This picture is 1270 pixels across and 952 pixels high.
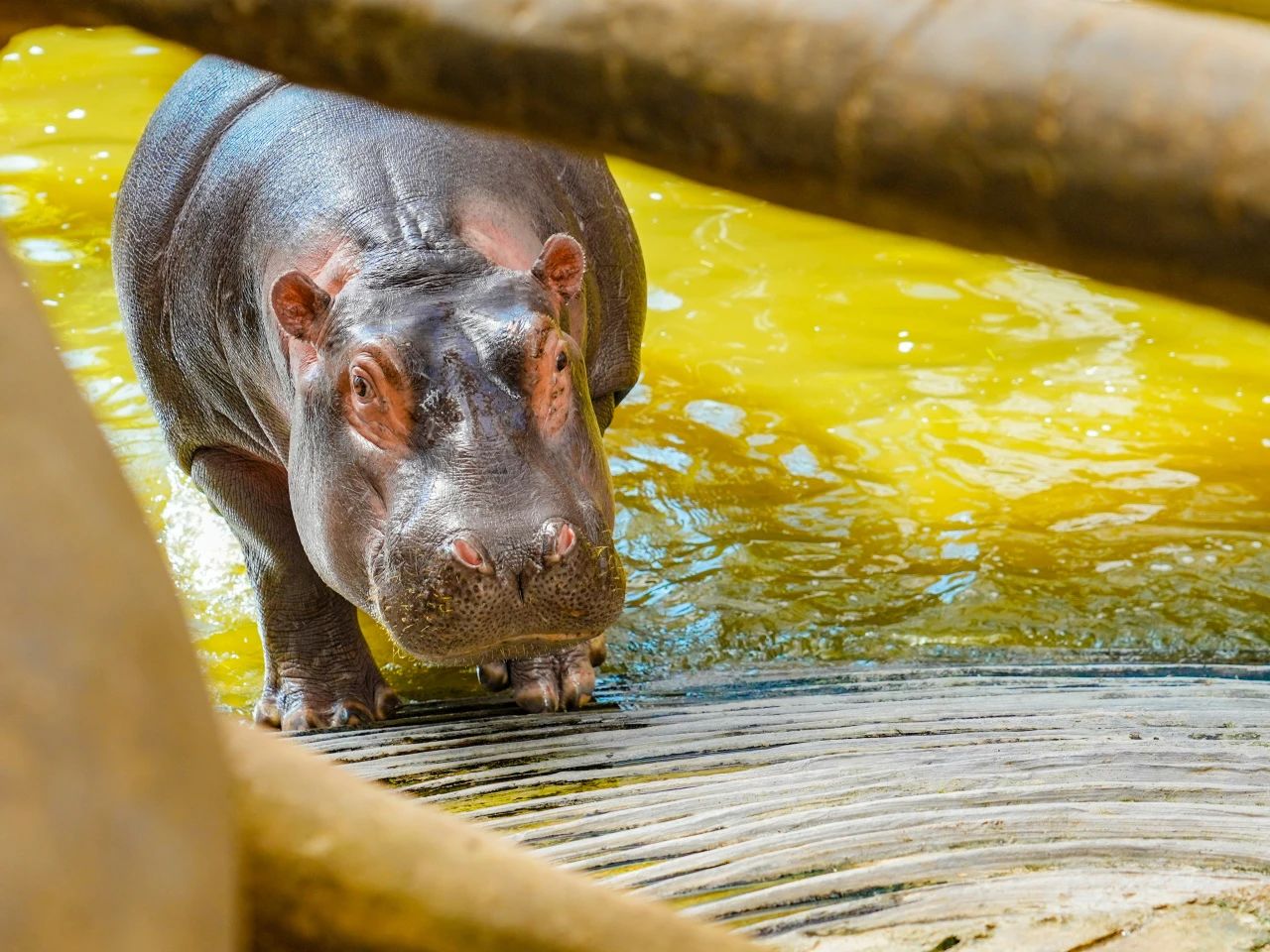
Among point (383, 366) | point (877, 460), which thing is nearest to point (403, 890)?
point (383, 366)

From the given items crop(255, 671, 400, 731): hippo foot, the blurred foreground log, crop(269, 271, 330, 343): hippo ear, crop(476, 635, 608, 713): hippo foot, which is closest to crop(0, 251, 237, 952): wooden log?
crop(269, 271, 330, 343): hippo ear

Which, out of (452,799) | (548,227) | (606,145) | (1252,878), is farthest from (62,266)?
(606,145)

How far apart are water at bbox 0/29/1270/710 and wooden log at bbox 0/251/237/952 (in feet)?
11.3

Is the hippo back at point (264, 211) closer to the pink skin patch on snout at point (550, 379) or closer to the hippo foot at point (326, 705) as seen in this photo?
the pink skin patch on snout at point (550, 379)

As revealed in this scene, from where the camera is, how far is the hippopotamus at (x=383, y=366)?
3.02m

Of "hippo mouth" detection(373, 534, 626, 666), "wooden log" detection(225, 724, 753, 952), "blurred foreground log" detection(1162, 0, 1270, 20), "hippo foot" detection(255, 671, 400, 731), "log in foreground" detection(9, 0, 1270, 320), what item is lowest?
"hippo foot" detection(255, 671, 400, 731)

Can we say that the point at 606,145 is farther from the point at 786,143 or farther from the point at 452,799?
the point at 452,799

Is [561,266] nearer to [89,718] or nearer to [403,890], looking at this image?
[403,890]

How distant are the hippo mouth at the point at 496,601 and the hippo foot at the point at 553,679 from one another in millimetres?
779

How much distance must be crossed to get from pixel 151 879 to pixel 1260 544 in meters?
4.72

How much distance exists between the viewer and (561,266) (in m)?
3.35

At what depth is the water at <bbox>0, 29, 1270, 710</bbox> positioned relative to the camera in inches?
173

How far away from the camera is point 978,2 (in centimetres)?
54

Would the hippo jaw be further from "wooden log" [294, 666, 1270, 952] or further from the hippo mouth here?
"wooden log" [294, 666, 1270, 952]
